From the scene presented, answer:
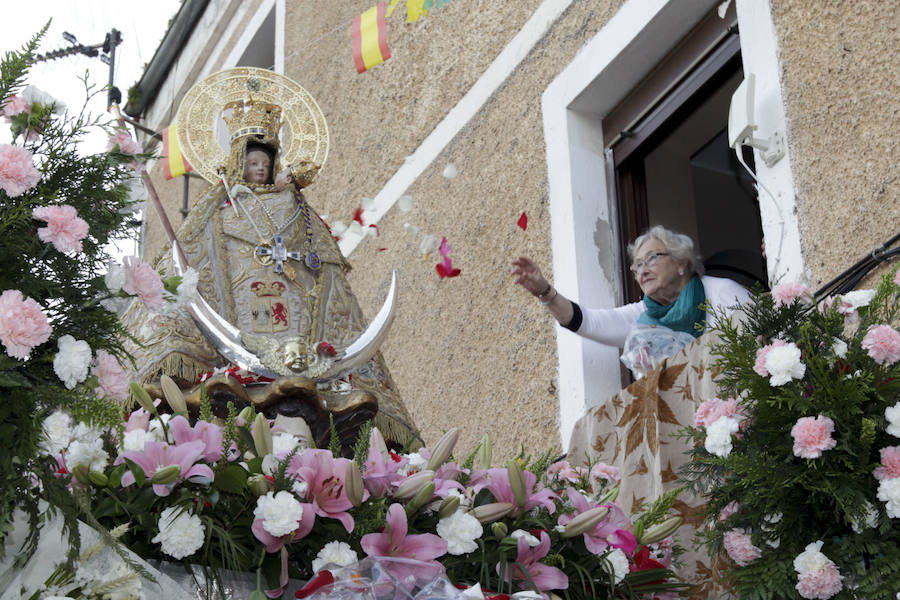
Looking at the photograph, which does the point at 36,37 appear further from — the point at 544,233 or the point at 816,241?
the point at 544,233

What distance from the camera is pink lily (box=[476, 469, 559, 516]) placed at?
307cm

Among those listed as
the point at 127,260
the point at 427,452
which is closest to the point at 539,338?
the point at 427,452

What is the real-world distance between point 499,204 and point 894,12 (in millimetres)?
2393

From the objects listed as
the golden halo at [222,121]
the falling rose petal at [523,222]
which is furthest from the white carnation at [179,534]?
the falling rose petal at [523,222]

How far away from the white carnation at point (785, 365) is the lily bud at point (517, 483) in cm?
62

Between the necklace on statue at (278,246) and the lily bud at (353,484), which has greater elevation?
the necklace on statue at (278,246)

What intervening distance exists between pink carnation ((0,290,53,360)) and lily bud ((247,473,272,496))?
0.54 m

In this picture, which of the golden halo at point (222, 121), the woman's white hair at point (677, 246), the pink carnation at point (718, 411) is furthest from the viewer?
the golden halo at point (222, 121)

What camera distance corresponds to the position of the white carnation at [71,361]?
2.55 meters

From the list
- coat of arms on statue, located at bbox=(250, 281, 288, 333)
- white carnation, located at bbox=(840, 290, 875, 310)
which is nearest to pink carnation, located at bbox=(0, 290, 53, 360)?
white carnation, located at bbox=(840, 290, 875, 310)

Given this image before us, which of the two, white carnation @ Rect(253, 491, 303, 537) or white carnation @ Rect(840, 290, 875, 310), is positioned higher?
white carnation @ Rect(840, 290, 875, 310)

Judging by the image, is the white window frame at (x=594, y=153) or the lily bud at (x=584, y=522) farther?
the white window frame at (x=594, y=153)

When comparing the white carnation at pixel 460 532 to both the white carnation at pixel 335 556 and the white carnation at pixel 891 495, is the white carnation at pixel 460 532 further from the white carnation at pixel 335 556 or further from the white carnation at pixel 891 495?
the white carnation at pixel 891 495

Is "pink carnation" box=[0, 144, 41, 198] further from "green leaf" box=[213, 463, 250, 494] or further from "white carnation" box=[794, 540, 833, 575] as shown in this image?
"white carnation" box=[794, 540, 833, 575]
